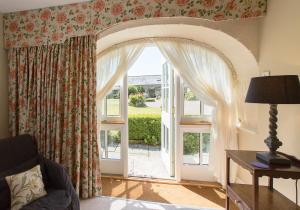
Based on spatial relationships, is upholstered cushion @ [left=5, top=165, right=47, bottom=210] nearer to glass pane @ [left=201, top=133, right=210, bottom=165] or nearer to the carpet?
the carpet

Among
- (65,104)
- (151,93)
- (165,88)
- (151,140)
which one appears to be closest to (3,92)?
(65,104)

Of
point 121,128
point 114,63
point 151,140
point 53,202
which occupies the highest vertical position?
point 114,63

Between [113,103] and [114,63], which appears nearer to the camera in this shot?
[114,63]

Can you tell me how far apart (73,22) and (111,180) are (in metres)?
2.35

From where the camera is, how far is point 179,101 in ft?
10.5

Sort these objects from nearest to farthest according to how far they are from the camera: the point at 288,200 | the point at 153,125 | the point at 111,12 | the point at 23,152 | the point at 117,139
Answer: the point at 288,200
the point at 23,152
the point at 111,12
the point at 117,139
the point at 153,125

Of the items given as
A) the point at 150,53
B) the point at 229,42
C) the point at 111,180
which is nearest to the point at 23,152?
the point at 111,180

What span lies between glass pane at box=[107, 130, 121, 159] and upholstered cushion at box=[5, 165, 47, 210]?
1.53 meters

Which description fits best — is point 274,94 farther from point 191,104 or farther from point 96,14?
point 96,14

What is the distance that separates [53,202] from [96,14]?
6.95 ft

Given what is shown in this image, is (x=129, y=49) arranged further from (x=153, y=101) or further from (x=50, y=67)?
(x=153, y=101)

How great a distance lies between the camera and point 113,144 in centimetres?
350

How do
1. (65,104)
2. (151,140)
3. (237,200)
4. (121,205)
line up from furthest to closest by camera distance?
(151,140), (65,104), (121,205), (237,200)

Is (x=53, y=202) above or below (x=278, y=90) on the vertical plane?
below
